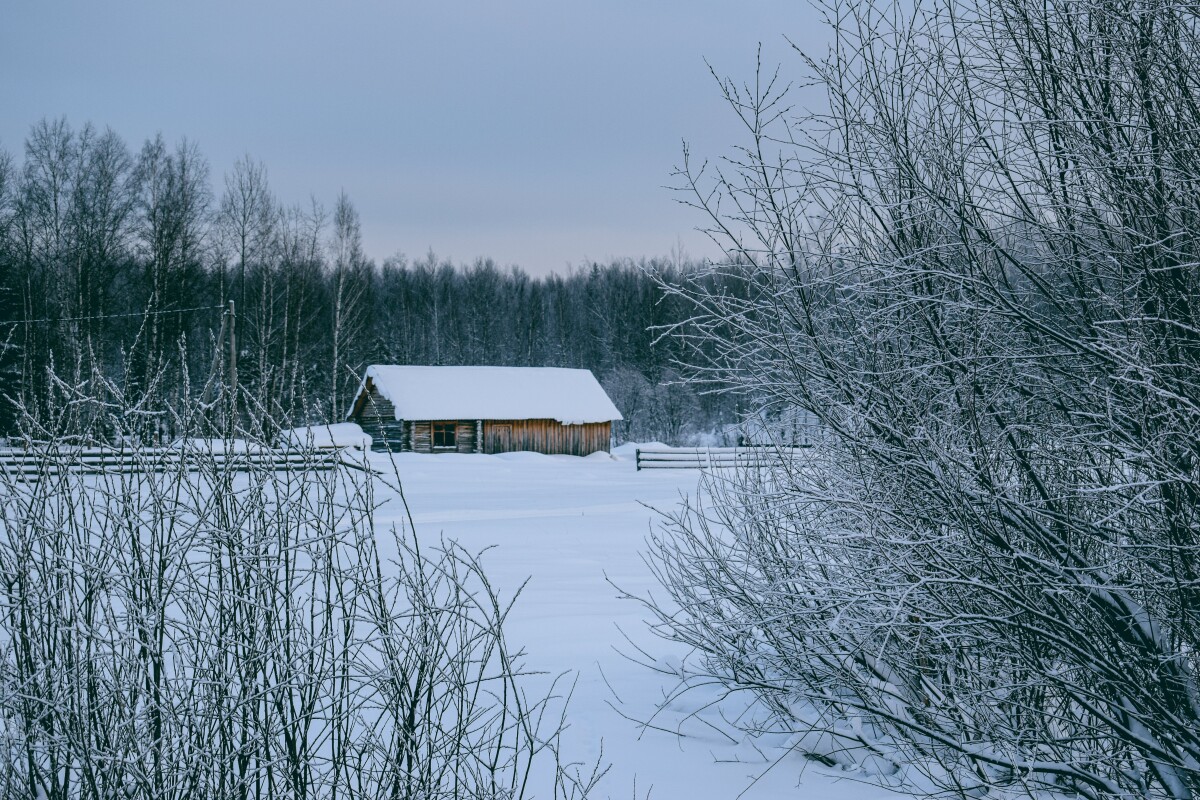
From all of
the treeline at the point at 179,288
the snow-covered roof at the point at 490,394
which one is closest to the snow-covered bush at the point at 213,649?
the treeline at the point at 179,288

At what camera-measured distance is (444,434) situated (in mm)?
27734

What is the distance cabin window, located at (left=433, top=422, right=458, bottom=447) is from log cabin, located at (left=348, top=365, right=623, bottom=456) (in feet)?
0.12

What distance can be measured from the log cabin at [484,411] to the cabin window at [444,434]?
4 centimetres

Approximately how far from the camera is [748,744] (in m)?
5.29

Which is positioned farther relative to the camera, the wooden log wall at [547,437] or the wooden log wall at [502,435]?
the wooden log wall at [547,437]

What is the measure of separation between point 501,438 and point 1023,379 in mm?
24991

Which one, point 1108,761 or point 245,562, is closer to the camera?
point 245,562

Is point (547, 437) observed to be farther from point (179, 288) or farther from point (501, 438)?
point (179, 288)

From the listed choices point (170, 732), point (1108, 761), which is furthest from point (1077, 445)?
point (170, 732)

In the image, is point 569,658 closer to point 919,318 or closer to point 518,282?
point 919,318

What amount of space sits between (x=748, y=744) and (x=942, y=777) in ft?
4.26

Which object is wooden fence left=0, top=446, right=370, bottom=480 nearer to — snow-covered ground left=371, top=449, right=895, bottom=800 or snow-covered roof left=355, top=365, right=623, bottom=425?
snow-covered ground left=371, top=449, right=895, bottom=800

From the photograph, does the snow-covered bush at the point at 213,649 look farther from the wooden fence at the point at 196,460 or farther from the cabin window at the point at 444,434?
the cabin window at the point at 444,434

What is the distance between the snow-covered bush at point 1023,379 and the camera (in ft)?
10.0
